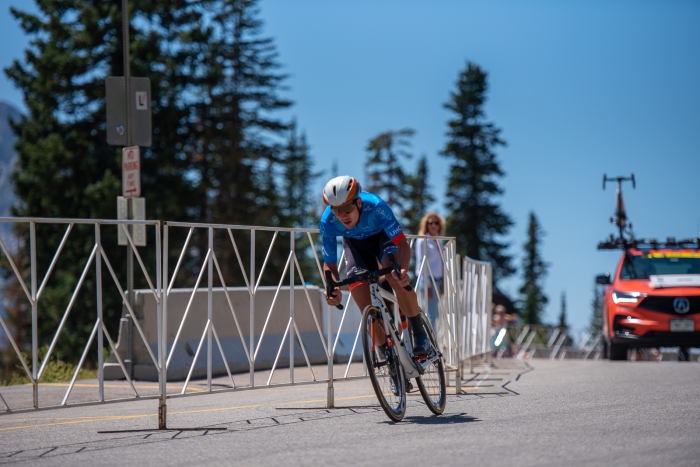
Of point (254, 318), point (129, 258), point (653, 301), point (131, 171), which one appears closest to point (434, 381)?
point (254, 318)

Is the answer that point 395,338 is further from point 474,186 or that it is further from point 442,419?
point 474,186

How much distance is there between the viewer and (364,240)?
7.84 metres

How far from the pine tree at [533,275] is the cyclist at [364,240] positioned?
95.6m

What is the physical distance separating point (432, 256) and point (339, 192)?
465cm

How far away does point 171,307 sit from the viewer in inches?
506

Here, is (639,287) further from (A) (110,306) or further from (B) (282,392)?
(A) (110,306)

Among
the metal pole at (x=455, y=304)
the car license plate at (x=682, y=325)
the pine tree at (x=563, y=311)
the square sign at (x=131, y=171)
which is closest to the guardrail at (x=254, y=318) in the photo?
the metal pole at (x=455, y=304)

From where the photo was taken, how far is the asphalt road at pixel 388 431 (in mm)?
5898

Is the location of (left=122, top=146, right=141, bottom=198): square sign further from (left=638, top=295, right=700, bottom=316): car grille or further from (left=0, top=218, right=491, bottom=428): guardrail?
(left=638, top=295, right=700, bottom=316): car grille

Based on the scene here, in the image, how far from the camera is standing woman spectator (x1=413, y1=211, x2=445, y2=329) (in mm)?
10240

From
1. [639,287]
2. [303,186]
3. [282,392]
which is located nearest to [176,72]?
[639,287]

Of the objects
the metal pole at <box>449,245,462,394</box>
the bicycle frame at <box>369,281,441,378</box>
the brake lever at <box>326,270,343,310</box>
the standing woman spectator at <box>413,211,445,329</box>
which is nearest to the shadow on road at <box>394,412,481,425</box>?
the bicycle frame at <box>369,281,441,378</box>

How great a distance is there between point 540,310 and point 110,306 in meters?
81.1

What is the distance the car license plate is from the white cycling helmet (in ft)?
35.2
